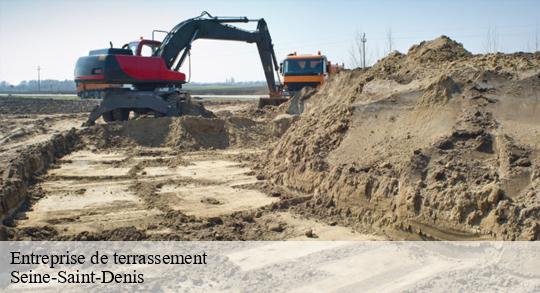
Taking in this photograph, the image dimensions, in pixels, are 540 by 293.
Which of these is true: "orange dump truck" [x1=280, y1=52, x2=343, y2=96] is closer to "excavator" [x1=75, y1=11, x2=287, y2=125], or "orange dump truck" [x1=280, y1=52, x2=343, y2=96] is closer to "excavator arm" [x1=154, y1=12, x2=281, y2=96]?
"excavator arm" [x1=154, y1=12, x2=281, y2=96]

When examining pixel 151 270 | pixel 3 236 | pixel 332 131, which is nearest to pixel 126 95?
pixel 332 131

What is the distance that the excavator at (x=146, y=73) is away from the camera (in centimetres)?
1412

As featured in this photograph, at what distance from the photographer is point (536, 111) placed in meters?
5.47

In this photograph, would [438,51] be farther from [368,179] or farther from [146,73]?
[146,73]

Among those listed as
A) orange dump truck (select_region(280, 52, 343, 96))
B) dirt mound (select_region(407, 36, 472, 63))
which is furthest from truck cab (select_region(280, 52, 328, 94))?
dirt mound (select_region(407, 36, 472, 63))

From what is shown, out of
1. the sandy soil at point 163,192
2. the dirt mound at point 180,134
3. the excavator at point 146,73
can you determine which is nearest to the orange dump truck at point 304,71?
the excavator at point 146,73

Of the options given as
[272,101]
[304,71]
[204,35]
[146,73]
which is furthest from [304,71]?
[146,73]

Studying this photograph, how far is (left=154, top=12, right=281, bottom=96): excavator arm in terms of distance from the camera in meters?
15.8

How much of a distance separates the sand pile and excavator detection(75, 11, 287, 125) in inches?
309

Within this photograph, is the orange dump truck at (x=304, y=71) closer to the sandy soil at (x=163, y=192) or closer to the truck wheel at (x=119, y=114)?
the truck wheel at (x=119, y=114)

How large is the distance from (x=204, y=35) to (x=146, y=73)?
2.84m

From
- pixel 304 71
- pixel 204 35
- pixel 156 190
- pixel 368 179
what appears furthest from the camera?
pixel 304 71

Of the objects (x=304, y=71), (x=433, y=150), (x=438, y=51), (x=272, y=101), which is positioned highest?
(x=304, y=71)

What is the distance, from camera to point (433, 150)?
5.57 metres
